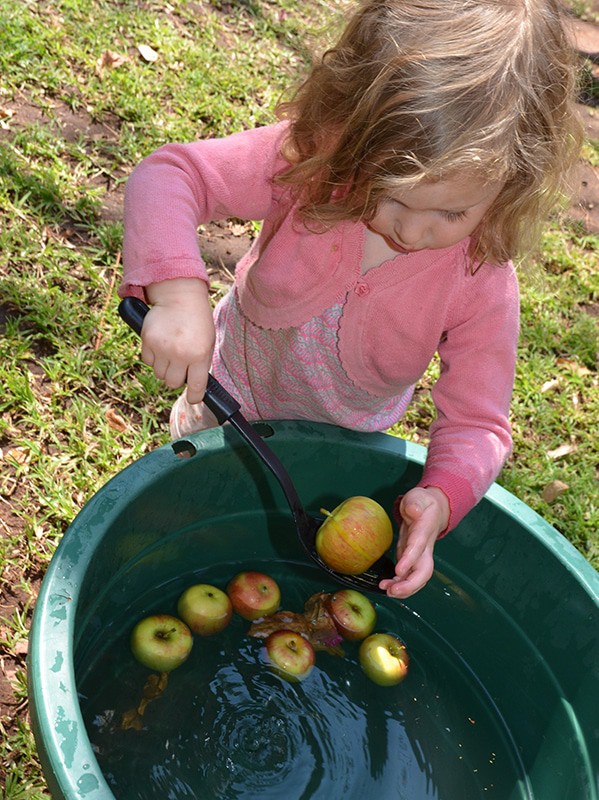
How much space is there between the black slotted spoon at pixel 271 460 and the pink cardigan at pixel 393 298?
24 cm

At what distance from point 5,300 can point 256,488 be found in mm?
1018

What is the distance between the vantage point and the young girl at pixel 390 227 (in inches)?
56.2

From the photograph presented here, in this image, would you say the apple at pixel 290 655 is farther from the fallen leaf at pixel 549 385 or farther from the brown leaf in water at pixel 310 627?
the fallen leaf at pixel 549 385

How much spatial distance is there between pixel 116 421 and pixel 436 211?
4.01ft

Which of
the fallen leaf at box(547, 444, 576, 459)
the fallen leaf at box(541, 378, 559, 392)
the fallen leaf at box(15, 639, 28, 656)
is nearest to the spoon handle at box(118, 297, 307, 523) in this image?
the fallen leaf at box(15, 639, 28, 656)

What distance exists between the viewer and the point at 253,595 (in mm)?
1937

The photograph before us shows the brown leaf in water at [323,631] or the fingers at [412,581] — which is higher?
the fingers at [412,581]

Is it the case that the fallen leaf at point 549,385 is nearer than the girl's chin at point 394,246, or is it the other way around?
the girl's chin at point 394,246

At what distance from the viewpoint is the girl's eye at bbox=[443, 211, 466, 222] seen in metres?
1.48

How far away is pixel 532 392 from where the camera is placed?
2.95 metres

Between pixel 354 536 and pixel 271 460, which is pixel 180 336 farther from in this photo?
pixel 354 536

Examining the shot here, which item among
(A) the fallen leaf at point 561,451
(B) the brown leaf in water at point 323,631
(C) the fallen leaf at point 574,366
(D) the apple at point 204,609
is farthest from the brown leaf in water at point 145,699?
(C) the fallen leaf at point 574,366

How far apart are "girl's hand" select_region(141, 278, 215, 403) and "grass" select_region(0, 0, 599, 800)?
2.19 feet

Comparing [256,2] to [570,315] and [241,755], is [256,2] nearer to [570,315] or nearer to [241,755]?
[570,315]
